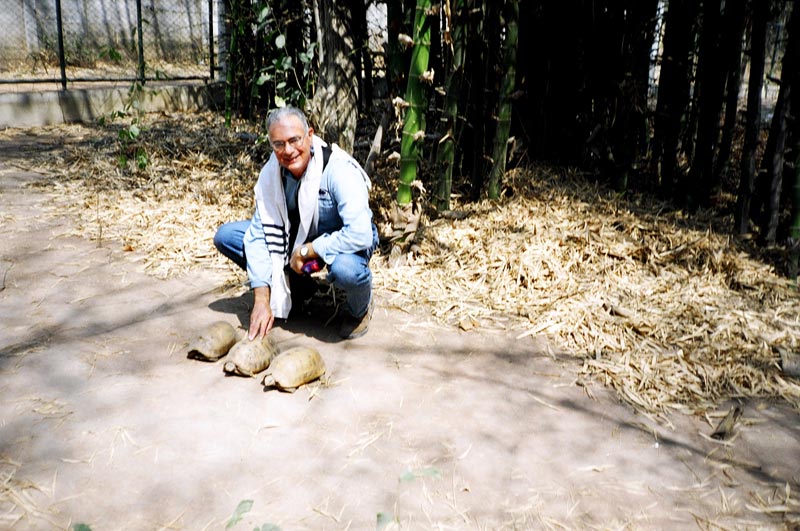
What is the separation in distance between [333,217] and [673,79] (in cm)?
313

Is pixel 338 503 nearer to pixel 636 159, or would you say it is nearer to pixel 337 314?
pixel 337 314

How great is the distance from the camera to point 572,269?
423 cm

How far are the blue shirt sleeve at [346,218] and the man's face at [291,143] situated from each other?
0.15m

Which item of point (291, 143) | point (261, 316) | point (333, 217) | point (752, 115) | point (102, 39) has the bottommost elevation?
point (261, 316)

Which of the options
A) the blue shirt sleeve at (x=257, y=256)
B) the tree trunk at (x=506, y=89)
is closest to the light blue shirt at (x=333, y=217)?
the blue shirt sleeve at (x=257, y=256)

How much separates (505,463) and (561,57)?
148 inches

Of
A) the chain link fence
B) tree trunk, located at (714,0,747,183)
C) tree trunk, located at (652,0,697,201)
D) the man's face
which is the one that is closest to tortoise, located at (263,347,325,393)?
the man's face

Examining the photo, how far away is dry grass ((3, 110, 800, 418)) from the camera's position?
3438 mm

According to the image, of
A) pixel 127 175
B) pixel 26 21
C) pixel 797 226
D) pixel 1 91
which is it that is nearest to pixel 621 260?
pixel 797 226

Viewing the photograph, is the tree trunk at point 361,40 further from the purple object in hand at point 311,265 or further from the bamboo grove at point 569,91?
the purple object in hand at point 311,265

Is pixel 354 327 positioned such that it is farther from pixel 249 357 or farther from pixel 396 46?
pixel 396 46

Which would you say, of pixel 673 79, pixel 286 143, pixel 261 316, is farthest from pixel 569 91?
pixel 261 316

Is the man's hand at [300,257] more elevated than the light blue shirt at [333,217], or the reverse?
the light blue shirt at [333,217]

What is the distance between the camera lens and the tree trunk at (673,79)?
5102 mm
